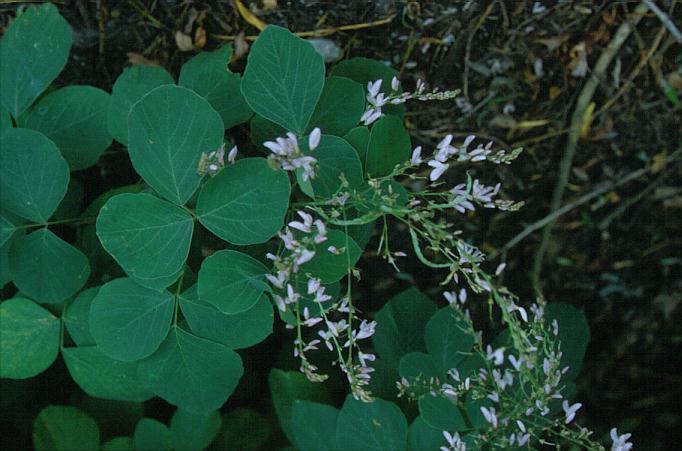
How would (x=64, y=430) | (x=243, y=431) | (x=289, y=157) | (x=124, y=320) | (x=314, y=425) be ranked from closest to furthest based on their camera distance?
1. (x=289, y=157)
2. (x=124, y=320)
3. (x=314, y=425)
4. (x=64, y=430)
5. (x=243, y=431)

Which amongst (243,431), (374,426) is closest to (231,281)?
(374,426)

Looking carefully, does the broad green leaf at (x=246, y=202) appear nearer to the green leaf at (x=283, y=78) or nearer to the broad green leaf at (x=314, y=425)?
the green leaf at (x=283, y=78)

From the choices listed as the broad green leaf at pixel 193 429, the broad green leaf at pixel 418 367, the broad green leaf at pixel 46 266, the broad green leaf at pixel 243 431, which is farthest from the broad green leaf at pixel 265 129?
the broad green leaf at pixel 243 431

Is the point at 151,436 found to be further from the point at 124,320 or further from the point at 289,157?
the point at 289,157

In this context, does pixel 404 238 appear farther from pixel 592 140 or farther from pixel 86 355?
pixel 86 355

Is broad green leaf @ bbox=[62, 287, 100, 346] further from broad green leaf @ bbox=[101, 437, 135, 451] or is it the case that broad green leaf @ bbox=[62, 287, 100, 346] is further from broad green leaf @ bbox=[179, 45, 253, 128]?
broad green leaf @ bbox=[179, 45, 253, 128]

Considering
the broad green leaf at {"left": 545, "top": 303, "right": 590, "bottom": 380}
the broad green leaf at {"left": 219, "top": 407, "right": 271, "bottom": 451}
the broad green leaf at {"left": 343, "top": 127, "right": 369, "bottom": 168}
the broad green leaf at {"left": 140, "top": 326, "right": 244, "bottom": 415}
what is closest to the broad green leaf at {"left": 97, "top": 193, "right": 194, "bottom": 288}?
the broad green leaf at {"left": 140, "top": 326, "right": 244, "bottom": 415}

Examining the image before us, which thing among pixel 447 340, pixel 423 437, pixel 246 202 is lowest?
pixel 423 437
